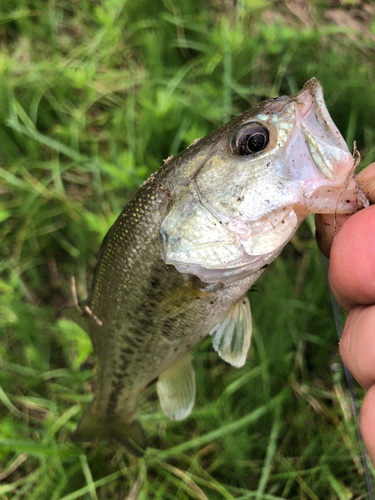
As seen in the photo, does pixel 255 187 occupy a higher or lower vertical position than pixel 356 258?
higher

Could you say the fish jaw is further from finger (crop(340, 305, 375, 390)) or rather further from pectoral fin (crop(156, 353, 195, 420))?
pectoral fin (crop(156, 353, 195, 420))

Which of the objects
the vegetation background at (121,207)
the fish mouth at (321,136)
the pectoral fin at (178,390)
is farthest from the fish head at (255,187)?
the vegetation background at (121,207)

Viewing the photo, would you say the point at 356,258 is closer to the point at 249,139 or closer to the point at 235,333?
the point at 249,139

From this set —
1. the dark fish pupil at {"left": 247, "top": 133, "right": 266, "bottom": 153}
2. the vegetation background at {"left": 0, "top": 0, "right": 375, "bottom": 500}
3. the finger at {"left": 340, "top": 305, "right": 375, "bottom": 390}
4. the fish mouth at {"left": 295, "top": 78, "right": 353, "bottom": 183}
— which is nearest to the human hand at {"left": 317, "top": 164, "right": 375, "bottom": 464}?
the finger at {"left": 340, "top": 305, "right": 375, "bottom": 390}

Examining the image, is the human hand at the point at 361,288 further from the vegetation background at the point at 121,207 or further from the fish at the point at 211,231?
the vegetation background at the point at 121,207

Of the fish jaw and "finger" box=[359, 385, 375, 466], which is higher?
the fish jaw

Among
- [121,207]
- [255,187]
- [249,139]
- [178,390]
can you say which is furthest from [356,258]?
[121,207]
